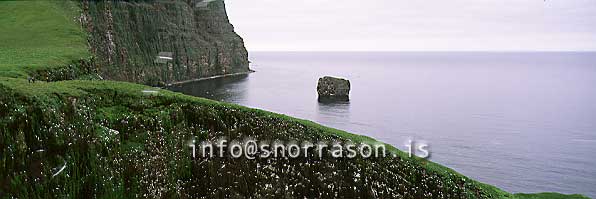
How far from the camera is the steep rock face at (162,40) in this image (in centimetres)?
8631

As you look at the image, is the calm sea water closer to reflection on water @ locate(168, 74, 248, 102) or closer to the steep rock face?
reflection on water @ locate(168, 74, 248, 102)

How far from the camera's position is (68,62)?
26.3 m

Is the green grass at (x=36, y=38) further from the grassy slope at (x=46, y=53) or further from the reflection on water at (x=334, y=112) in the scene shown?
the reflection on water at (x=334, y=112)

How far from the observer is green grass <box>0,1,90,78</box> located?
2300 cm

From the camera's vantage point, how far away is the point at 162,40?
380 feet

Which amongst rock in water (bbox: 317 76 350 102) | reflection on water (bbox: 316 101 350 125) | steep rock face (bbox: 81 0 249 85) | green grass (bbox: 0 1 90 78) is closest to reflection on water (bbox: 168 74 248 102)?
steep rock face (bbox: 81 0 249 85)

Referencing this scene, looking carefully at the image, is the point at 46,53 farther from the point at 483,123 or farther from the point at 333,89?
the point at 333,89

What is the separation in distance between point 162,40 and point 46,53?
297 ft

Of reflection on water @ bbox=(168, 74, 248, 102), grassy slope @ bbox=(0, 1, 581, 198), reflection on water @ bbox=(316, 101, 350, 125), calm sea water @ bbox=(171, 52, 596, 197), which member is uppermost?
grassy slope @ bbox=(0, 1, 581, 198)

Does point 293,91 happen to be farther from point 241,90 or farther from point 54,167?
point 54,167

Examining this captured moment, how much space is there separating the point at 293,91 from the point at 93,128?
9637 cm

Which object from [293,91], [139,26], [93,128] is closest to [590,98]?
[293,91]

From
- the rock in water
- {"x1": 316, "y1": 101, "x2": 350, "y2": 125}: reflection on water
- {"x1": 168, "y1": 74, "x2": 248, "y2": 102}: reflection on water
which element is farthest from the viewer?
the rock in water

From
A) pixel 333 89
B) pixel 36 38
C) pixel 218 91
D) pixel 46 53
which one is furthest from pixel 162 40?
pixel 46 53
